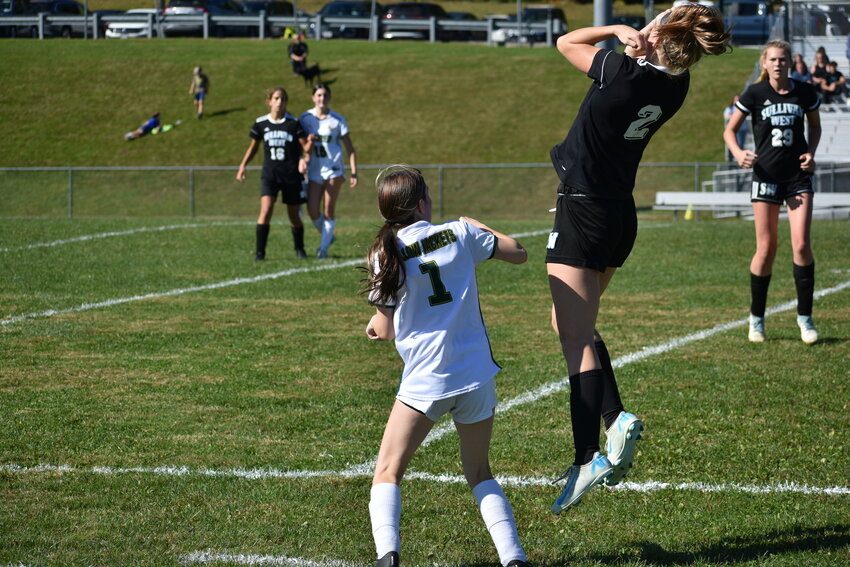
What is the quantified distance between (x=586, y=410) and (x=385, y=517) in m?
1.18

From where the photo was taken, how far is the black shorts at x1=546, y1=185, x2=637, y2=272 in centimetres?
478

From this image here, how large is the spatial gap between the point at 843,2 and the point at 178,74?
24.8 meters

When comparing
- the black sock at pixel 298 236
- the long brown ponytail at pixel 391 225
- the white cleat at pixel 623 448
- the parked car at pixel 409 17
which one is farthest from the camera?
the parked car at pixel 409 17

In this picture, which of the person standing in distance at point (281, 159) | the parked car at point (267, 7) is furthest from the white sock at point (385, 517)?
the parked car at point (267, 7)

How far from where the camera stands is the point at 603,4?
15430 millimetres

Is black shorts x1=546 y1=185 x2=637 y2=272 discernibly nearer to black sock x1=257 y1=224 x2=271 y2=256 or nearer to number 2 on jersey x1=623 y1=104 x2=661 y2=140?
number 2 on jersey x1=623 y1=104 x2=661 y2=140

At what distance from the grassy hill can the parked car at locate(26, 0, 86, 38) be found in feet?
8.39

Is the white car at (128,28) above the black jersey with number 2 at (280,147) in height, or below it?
above

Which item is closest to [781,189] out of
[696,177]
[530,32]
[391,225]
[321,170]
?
[391,225]

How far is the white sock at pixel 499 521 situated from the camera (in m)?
3.85

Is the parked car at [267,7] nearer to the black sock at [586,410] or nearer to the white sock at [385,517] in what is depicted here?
the black sock at [586,410]

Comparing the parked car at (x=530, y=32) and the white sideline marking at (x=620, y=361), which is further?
the parked car at (x=530, y=32)

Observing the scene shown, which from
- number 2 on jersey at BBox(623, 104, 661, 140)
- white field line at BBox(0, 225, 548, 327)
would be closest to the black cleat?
number 2 on jersey at BBox(623, 104, 661, 140)

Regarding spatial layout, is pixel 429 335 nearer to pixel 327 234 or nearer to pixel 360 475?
pixel 360 475
